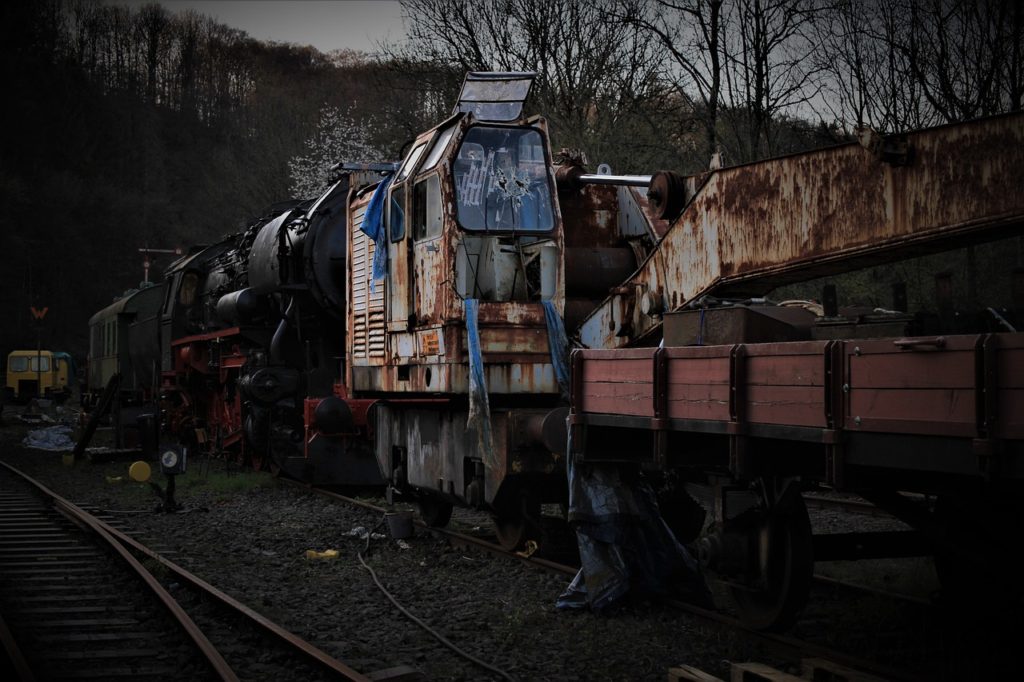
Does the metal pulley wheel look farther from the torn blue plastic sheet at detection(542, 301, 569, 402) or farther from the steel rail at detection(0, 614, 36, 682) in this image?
the steel rail at detection(0, 614, 36, 682)

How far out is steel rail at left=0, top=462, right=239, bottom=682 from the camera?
225 inches

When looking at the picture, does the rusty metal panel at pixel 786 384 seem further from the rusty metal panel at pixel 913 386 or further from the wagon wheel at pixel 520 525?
the wagon wheel at pixel 520 525

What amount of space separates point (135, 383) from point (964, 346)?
23372mm

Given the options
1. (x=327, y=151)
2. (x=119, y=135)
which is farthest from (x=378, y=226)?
(x=119, y=135)

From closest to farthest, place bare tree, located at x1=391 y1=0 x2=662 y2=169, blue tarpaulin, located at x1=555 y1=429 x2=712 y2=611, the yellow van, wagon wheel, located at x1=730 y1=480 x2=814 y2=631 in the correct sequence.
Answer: wagon wheel, located at x1=730 y1=480 x2=814 y2=631 → blue tarpaulin, located at x1=555 y1=429 x2=712 y2=611 → bare tree, located at x1=391 y1=0 x2=662 y2=169 → the yellow van

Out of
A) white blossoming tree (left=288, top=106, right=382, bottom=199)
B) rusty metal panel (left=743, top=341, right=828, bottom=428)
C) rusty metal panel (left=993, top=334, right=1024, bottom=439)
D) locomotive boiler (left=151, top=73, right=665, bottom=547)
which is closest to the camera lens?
rusty metal panel (left=993, top=334, right=1024, bottom=439)

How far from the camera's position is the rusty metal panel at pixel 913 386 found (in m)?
3.74

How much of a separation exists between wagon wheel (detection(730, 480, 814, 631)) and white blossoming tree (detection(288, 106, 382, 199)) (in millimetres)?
33370

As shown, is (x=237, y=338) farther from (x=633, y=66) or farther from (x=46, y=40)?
(x=46, y=40)

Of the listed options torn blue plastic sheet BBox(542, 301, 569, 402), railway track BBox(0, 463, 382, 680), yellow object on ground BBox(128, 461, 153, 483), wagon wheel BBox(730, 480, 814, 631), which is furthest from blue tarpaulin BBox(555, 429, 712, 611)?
yellow object on ground BBox(128, 461, 153, 483)

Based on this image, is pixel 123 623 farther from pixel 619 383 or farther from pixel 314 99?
pixel 314 99

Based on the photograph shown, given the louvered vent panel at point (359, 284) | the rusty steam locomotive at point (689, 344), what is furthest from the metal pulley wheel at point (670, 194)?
the louvered vent panel at point (359, 284)

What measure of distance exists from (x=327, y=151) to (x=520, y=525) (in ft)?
109

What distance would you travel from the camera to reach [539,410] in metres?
7.75
